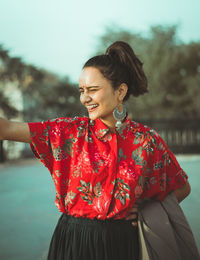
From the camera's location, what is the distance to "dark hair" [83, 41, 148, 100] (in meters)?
1.69

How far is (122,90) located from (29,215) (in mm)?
3230

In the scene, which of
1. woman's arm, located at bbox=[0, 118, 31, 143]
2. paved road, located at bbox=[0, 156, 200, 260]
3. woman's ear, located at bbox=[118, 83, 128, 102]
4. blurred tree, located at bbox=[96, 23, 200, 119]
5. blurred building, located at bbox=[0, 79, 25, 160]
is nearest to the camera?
woman's arm, located at bbox=[0, 118, 31, 143]

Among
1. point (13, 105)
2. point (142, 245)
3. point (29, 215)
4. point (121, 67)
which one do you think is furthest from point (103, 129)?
point (13, 105)

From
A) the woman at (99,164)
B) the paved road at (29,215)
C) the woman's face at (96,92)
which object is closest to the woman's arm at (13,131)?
the woman at (99,164)

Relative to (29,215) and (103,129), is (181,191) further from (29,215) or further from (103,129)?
(29,215)

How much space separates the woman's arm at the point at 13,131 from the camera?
153 cm

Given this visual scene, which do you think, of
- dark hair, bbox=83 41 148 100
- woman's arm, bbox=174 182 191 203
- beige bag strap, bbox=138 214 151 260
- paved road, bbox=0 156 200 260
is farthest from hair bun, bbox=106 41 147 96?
paved road, bbox=0 156 200 260

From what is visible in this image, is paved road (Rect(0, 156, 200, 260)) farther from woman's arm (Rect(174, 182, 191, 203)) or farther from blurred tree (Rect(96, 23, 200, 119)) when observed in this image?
blurred tree (Rect(96, 23, 200, 119))

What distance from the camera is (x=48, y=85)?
49.9 ft

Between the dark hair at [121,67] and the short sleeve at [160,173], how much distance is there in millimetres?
276

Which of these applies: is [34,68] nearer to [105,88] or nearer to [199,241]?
[199,241]

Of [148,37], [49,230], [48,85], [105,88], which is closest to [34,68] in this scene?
[48,85]

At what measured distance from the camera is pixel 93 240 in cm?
165

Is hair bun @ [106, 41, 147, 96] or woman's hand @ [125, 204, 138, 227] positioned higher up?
hair bun @ [106, 41, 147, 96]
